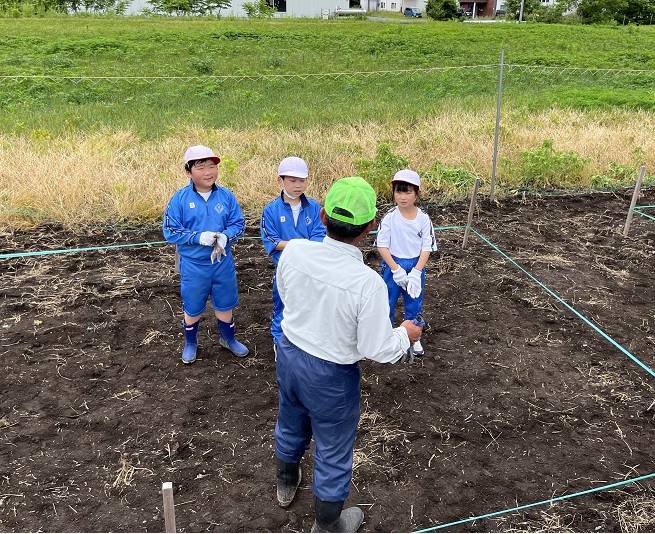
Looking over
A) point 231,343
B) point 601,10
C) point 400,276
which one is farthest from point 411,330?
point 601,10

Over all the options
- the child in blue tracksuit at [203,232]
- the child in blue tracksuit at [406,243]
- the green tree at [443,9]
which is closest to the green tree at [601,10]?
the green tree at [443,9]

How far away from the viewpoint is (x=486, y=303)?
4.84 meters

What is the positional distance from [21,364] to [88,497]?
4.85ft

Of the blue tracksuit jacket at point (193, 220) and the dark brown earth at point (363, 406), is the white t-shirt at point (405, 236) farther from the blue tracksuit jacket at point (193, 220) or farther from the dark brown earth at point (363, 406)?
the blue tracksuit jacket at point (193, 220)

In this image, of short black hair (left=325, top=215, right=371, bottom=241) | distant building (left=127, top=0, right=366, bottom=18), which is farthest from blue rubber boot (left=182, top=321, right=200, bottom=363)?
distant building (left=127, top=0, right=366, bottom=18)

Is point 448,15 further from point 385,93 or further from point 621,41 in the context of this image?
point 385,93

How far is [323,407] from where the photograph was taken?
230 centimetres

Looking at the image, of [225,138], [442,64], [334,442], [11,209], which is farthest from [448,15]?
[334,442]

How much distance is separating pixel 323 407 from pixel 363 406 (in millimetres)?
1314

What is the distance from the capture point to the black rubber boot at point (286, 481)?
269 cm

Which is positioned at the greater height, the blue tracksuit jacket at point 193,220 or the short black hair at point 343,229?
the short black hair at point 343,229

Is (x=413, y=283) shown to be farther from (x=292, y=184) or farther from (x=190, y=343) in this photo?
(x=190, y=343)

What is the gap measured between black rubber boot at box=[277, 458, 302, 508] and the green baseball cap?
4.14 ft

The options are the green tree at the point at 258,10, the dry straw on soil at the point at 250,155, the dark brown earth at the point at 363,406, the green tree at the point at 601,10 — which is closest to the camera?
the dark brown earth at the point at 363,406
